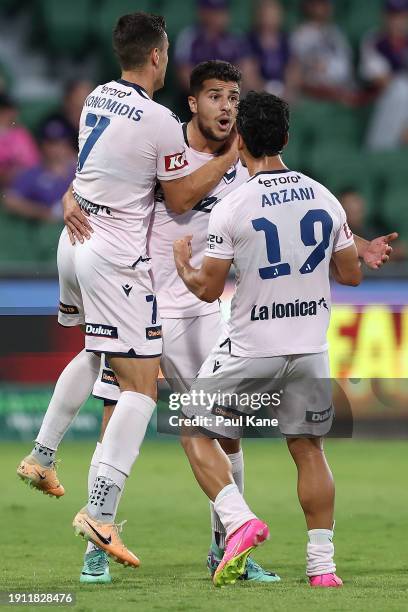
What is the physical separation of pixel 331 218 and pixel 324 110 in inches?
332

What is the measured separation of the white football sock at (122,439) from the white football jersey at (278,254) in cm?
56

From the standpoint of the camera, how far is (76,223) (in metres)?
5.82

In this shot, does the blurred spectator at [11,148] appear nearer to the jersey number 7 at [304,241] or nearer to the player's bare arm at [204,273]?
the player's bare arm at [204,273]

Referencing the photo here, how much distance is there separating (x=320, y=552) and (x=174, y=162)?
5.52ft

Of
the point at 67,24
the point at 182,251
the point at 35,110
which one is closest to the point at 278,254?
the point at 182,251

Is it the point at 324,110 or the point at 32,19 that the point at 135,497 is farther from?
the point at 32,19

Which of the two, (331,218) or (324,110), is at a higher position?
(331,218)

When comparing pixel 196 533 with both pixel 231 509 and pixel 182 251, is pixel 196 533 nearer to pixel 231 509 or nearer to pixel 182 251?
pixel 231 509

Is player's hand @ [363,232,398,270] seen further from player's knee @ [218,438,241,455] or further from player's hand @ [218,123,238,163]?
player's knee @ [218,438,241,455]

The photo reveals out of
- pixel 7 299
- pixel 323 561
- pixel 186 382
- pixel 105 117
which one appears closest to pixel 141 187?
pixel 105 117

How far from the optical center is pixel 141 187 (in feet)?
18.8

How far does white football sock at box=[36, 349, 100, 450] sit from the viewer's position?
20.0ft

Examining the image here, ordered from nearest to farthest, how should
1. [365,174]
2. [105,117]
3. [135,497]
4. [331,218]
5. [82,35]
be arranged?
[331,218] → [105,117] → [135,497] → [365,174] → [82,35]

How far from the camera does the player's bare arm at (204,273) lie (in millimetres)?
5289
